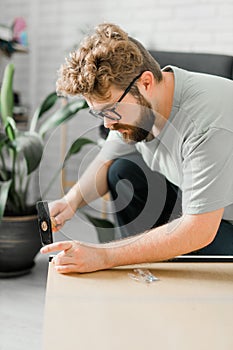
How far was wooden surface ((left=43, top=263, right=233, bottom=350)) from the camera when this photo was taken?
1.01 m

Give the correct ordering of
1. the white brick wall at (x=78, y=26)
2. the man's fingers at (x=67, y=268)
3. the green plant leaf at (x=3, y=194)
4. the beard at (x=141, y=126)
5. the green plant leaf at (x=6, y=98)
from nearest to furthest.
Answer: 1. the man's fingers at (x=67, y=268)
2. the beard at (x=141, y=126)
3. the green plant leaf at (x=3, y=194)
4. the green plant leaf at (x=6, y=98)
5. the white brick wall at (x=78, y=26)

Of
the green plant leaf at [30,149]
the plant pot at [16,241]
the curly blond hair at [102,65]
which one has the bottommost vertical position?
the plant pot at [16,241]

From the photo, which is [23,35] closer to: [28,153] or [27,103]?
[27,103]

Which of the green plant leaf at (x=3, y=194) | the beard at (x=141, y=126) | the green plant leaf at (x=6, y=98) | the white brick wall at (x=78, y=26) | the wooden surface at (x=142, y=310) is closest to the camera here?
the wooden surface at (x=142, y=310)

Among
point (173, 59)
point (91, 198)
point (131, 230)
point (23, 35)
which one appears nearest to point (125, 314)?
point (131, 230)

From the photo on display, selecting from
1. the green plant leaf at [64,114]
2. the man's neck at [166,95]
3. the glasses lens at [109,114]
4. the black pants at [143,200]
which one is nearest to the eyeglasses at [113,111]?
the glasses lens at [109,114]

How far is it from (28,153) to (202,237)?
109 cm

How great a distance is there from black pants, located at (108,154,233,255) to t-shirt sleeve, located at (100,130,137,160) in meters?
0.04

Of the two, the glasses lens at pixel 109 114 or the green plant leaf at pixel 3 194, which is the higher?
the glasses lens at pixel 109 114

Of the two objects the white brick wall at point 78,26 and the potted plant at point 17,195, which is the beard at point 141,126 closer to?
the potted plant at point 17,195

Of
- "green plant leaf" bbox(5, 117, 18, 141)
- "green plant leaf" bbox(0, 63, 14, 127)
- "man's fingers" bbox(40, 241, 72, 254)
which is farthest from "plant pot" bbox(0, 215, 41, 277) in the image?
"man's fingers" bbox(40, 241, 72, 254)

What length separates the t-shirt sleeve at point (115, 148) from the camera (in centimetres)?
182

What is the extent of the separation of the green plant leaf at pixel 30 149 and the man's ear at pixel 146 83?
0.94 meters

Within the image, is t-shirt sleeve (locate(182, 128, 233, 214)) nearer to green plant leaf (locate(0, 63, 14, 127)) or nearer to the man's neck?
the man's neck
